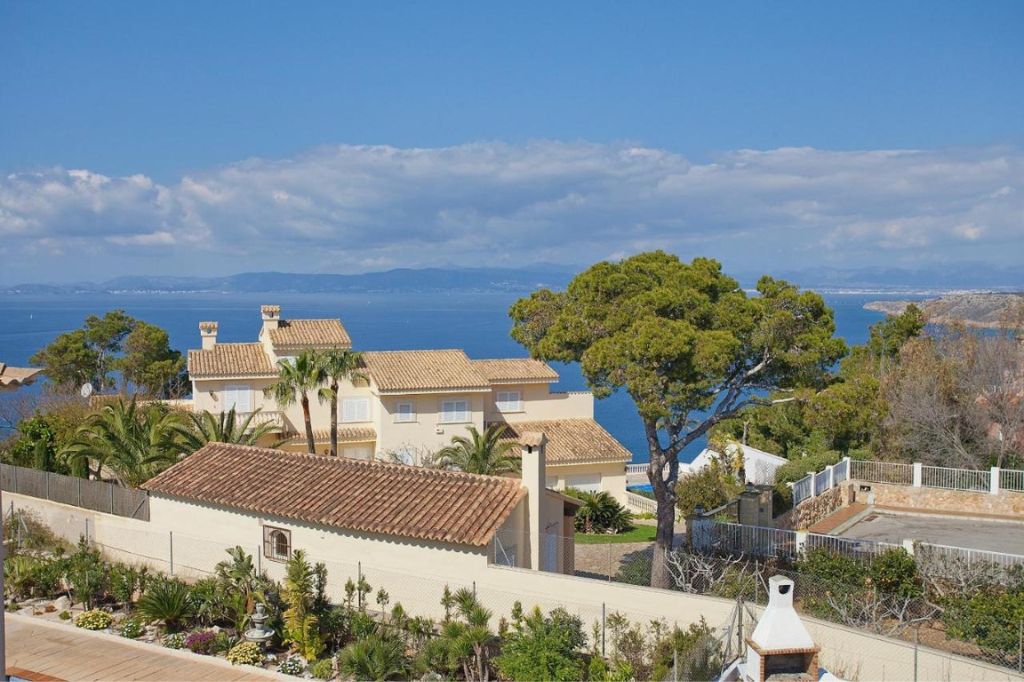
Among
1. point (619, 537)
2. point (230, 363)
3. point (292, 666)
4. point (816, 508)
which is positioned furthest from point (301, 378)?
point (816, 508)

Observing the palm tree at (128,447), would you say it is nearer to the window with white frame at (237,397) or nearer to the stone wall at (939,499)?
the window with white frame at (237,397)

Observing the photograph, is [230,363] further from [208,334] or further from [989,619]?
[989,619]

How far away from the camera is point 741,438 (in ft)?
162

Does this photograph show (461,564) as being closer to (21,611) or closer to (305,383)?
(21,611)

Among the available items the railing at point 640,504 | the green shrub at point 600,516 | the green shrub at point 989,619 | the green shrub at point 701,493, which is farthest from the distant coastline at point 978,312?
the green shrub at point 989,619

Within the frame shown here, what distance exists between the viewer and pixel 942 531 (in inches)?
1059

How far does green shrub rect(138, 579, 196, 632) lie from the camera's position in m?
17.8

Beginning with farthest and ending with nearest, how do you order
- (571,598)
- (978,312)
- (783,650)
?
(978,312) < (571,598) < (783,650)

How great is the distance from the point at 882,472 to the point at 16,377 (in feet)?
95.7

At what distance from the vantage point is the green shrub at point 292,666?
52.2 ft

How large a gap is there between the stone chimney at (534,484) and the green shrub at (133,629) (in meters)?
7.82

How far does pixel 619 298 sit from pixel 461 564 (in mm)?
7702

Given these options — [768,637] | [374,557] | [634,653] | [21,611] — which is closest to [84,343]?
[21,611]

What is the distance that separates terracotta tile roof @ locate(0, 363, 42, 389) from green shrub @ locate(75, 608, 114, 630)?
1175 centimetres
